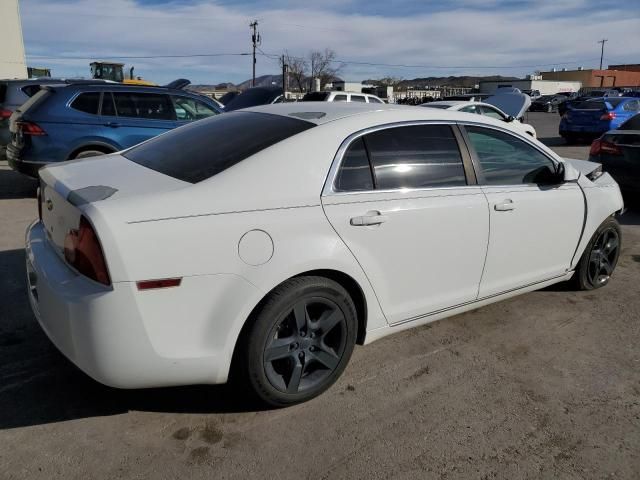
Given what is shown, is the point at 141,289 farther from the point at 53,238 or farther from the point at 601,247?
the point at 601,247

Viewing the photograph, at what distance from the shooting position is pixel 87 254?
2.31 m

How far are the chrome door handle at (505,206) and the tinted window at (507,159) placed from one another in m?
0.15

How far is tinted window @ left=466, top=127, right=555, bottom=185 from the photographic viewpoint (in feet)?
11.6

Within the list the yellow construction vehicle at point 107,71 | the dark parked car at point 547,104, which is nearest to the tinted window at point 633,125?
the yellow construction vehicle at point 107,71

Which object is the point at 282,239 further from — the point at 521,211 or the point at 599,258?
the point at 599,258

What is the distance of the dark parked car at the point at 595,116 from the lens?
15711 mm

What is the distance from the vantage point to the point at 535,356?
3465mm

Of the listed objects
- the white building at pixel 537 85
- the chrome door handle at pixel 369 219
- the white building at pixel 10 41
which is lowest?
the chrome door handle at pixel 369 219

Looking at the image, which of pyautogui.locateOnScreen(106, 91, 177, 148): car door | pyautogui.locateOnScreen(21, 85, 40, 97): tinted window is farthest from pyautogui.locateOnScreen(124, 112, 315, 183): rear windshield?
pyautogui.locateOnScreen(21, 85, 40, 97): tinted window

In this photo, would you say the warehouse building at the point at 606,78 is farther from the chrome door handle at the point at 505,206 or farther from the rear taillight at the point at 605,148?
the chrome door handle at the point at 505,206

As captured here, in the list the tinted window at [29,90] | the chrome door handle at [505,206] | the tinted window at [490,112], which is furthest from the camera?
the tinted window at [490,112]

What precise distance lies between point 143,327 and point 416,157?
1.82m

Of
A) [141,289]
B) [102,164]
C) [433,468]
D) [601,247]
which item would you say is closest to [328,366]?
[433,468]

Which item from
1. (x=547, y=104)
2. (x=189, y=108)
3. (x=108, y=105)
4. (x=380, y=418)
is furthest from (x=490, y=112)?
(x=547, y=104)
